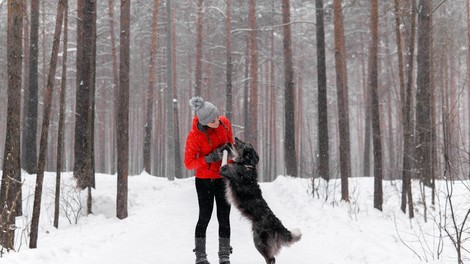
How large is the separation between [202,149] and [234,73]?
23.3 meters

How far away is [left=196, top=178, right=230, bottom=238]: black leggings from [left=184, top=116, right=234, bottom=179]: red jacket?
0.31 feet

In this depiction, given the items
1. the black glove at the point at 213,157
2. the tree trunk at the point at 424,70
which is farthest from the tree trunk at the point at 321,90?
the black glove at the point at 213,157

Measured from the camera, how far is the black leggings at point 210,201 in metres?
5.06

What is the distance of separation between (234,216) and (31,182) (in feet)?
22.8

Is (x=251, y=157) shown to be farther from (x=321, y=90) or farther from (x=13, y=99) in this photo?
(x=321, y=90)

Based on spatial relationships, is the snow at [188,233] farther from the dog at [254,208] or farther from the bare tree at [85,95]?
the bare tree at [85,95]

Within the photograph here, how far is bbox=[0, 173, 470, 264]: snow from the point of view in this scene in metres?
5.73

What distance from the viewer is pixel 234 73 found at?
2794 centimetres

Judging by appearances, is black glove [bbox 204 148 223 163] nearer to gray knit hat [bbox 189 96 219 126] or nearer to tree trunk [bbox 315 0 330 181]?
gray knit hat [bbox 189 96 219 126]

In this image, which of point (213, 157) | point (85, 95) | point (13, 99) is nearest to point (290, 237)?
point (213, 157)

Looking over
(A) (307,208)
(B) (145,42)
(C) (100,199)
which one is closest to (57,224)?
(C) (100,199)

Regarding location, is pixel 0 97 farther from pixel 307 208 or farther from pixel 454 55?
pixel 454 55

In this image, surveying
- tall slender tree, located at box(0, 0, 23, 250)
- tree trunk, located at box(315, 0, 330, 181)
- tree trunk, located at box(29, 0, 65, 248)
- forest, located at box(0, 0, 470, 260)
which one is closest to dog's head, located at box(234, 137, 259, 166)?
forest, located at box(0, 0, 470, 260)

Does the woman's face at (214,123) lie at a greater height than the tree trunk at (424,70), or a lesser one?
lesser
